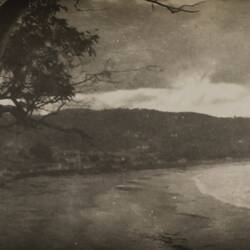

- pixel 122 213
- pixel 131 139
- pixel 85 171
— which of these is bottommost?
pixel 122 213

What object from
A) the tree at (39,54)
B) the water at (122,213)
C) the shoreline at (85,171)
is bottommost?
the water at (122,213)

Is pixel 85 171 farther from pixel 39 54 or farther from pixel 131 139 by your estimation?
pixel 39 54

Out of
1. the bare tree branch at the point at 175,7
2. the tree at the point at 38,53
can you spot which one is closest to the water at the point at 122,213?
the tree at the point at 38,53

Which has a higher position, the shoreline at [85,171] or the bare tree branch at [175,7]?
the bare tree branch at [175,7]

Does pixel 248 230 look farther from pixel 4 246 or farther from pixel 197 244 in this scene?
pixel 4 246

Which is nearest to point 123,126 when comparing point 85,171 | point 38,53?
point 85,171

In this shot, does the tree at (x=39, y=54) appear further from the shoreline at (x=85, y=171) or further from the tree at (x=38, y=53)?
the shoreline at (x=85, y=171)

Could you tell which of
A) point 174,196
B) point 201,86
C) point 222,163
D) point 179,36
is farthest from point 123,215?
point 179,36

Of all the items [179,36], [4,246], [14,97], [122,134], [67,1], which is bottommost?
[4,246]
